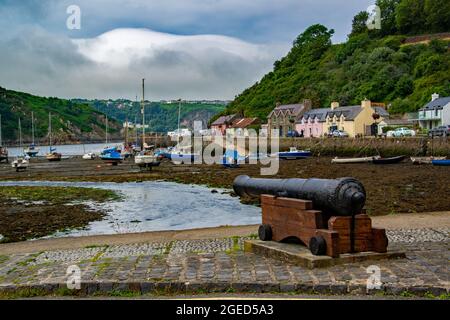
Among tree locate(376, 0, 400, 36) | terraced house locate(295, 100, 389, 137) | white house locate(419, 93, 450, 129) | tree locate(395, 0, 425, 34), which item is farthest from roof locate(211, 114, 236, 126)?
white house locate(419, 93, 450, 129)

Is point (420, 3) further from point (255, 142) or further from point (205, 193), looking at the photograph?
point (205, 193)

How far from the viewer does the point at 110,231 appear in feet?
64.5

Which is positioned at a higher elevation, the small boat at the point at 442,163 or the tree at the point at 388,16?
the tree at the point at 388,16

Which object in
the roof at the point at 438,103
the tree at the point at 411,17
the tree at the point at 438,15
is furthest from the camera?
the tree at the point at 411,17

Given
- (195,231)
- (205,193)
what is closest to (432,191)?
(205,193)

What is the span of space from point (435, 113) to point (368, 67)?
50.1 meters

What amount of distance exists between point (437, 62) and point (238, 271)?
109317 millimetres

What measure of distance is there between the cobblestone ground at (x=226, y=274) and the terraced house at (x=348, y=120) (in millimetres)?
71288

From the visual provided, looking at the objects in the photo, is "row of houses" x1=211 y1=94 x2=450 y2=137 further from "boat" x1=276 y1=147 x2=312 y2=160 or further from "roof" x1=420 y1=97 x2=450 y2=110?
"boat" x1=276 y1=147 x2=312 y2=160

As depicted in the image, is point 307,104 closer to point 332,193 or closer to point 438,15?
point 438,15

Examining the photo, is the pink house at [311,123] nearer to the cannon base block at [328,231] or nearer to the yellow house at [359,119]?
the yellow house at [359,119]

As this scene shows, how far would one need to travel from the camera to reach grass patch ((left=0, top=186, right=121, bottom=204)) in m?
31.1

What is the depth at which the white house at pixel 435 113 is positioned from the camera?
7712cm

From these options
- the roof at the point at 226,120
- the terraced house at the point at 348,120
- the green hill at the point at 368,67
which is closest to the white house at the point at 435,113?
the terraced house at the point at 348,120
